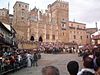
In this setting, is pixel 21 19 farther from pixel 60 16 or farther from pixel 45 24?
pixel 60 16

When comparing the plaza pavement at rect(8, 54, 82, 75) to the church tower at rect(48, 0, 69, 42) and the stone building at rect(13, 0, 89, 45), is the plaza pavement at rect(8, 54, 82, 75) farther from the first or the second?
the church tower at rect(48, 0, 69, 42)

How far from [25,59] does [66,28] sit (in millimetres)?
79900

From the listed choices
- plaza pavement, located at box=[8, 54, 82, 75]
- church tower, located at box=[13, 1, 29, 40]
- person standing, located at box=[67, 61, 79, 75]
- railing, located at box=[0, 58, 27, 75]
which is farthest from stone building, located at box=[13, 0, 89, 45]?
person standing, located at box=[67, 61, 79, 75]

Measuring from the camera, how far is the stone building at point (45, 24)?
318ft

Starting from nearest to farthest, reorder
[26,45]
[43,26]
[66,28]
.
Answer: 1. [26,45]
2. [43,26]
3. [66,28]

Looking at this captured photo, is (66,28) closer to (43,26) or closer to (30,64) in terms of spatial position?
(43,26)

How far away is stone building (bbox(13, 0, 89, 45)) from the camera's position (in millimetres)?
96812

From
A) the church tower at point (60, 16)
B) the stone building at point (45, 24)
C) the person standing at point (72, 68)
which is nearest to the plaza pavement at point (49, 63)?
the person standing at point (72, 68)

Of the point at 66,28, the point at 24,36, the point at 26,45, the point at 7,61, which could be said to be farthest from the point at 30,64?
the point at 66,28

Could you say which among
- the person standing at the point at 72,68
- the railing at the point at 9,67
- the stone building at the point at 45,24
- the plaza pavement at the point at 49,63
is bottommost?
the plaza pavement at the point at 49,63

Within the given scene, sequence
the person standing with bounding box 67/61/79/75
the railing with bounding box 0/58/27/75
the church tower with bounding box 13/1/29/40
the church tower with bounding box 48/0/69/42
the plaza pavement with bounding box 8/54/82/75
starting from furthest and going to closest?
the church tower with bounding box 48/0/69/42
the church tower with bounding box 13/1/29/40
the plaza pavement with bounding box 8/54/82/75
the railing with bounding box 0/58/27/75
the person standing with bounding box 67/61/79/75

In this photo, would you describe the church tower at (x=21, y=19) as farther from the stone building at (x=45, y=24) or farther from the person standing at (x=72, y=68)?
the person standing at (x=72, y=68)

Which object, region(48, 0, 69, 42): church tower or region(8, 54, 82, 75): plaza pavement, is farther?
region(48, 0, 69, 42): church tower

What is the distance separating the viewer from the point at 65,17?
112562 mm
